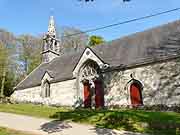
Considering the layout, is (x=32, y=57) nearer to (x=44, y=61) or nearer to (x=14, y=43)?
(x=14, y=43)

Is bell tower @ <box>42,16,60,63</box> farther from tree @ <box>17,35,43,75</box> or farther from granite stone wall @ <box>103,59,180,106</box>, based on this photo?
granite stone wall @ <box>103,59,180,106</box>

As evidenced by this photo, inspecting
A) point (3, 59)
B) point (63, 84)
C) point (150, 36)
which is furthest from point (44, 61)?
point (150, 36)

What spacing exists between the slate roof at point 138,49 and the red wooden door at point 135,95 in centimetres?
194

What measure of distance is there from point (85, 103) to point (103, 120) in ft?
37.3

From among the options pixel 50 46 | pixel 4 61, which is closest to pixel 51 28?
pixel 50 46

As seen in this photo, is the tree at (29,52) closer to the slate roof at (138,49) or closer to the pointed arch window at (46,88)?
A: the slate roof at (138,49)

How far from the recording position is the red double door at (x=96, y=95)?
81.7 ft

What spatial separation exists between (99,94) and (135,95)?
13.2 feet

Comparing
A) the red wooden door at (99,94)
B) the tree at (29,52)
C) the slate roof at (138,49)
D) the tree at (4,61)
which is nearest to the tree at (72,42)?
the tree at (29,52)

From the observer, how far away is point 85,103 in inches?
1022

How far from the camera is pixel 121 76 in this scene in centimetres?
2319

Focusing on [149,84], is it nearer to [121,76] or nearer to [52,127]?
[121,76]

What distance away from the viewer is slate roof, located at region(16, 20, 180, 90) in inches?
859

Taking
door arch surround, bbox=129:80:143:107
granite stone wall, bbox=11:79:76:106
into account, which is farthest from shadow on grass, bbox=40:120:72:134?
granite stone wall, bbox=11:79:76:106
